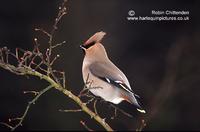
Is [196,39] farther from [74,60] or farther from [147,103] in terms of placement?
[74,60]

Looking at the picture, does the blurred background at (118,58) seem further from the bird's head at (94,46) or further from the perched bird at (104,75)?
the bird's head at (94,46)

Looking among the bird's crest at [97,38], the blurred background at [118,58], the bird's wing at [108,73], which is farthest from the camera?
the blurred background at [118,58]

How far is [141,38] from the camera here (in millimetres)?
5992

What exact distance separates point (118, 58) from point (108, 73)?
9.82 feet

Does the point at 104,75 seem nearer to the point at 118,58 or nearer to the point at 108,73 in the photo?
the point at 108,73

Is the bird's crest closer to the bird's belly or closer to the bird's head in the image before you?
the bird's head

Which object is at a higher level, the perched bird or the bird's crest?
the bird's crest

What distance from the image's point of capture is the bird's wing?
9.06ft

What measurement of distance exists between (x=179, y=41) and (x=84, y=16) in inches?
36.0

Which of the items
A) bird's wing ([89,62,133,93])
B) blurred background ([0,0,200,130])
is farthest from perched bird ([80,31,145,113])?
blurred background ([0,0,200,130])

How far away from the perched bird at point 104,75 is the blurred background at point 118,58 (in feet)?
9.10

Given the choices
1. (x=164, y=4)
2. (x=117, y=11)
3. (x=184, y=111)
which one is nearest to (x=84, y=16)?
(x=117, y=11)

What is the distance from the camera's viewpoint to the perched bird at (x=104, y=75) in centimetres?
268

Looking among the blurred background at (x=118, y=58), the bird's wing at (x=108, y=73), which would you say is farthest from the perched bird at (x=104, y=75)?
the blurred background at (x=118, y=58)
